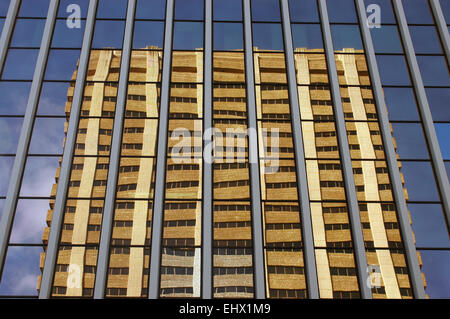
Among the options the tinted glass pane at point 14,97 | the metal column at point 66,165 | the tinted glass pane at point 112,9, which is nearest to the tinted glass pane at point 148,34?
the tinted glass pane at point 112,9

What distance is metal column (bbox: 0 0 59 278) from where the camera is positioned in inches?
410

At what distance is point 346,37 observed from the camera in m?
12.8

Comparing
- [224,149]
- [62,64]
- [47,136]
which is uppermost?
[62,64]

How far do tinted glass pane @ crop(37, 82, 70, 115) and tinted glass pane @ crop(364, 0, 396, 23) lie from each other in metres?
8.33

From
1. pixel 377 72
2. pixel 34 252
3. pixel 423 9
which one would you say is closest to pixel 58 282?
pixel 34 252

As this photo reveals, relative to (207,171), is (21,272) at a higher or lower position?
lower

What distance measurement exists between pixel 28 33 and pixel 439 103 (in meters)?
10.6

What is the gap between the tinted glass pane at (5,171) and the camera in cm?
1089

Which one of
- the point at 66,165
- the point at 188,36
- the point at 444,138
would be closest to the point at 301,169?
the point at 444,138

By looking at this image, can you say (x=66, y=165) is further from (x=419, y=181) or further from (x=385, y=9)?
(x=385, y=9)

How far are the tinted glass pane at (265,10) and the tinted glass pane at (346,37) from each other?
155 centimetres

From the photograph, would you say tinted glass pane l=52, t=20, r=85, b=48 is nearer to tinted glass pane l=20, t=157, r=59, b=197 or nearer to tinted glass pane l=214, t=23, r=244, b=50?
tinted glass pane l=20, t=157, r=59, b=197

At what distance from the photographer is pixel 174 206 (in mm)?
10656

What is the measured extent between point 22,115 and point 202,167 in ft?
14.9
